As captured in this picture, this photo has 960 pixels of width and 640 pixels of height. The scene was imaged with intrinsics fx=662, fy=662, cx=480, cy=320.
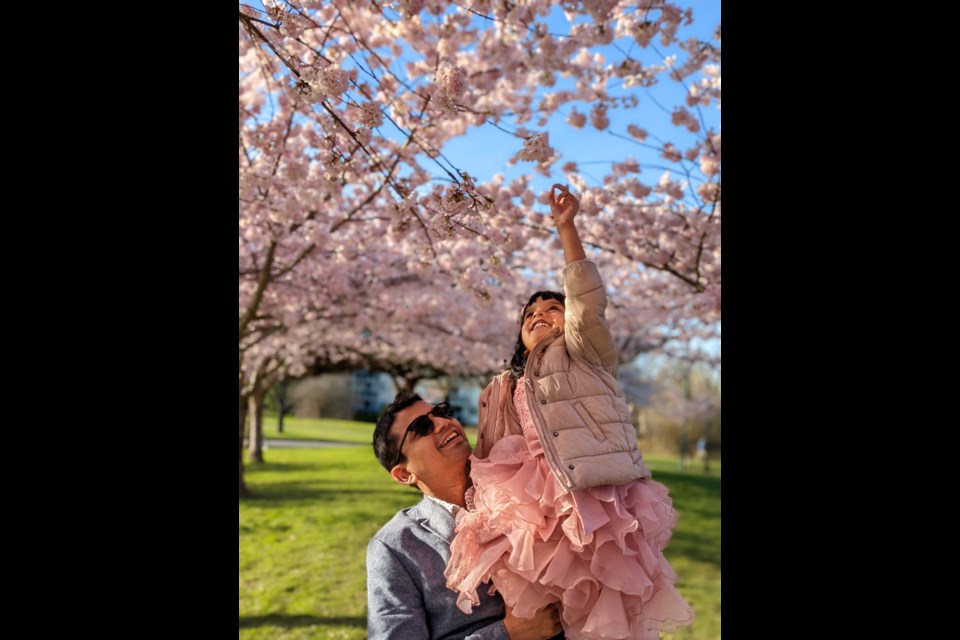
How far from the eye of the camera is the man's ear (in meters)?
2.06

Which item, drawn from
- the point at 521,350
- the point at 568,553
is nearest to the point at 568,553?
the point at 568,553

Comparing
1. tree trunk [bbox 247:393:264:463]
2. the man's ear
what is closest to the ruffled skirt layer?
the man's ear

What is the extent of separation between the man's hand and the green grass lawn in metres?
4.04

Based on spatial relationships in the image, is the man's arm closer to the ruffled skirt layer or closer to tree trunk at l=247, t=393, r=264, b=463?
the ruffled skirt layer

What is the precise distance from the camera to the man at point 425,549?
6.11ft

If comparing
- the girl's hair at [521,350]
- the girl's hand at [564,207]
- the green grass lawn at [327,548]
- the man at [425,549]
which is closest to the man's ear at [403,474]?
the man at [425,549]

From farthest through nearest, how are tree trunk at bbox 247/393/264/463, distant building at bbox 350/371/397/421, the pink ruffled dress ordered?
distant building at bbox 350/371/397/421 < tree trunk at bbox 247/393/264/463 < the pink ruffled dress

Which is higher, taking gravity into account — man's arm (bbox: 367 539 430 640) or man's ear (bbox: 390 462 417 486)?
man's ear (bbox: 390 462 417 486)

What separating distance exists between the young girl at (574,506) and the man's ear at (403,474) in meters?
0.20

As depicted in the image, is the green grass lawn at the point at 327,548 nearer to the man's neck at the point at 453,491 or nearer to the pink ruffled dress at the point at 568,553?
the man's neck at the point at 453,491

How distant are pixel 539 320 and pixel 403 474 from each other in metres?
0.65

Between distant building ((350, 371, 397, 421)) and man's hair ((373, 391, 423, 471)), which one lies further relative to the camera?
distant building ((350, 371, 397, 421))
